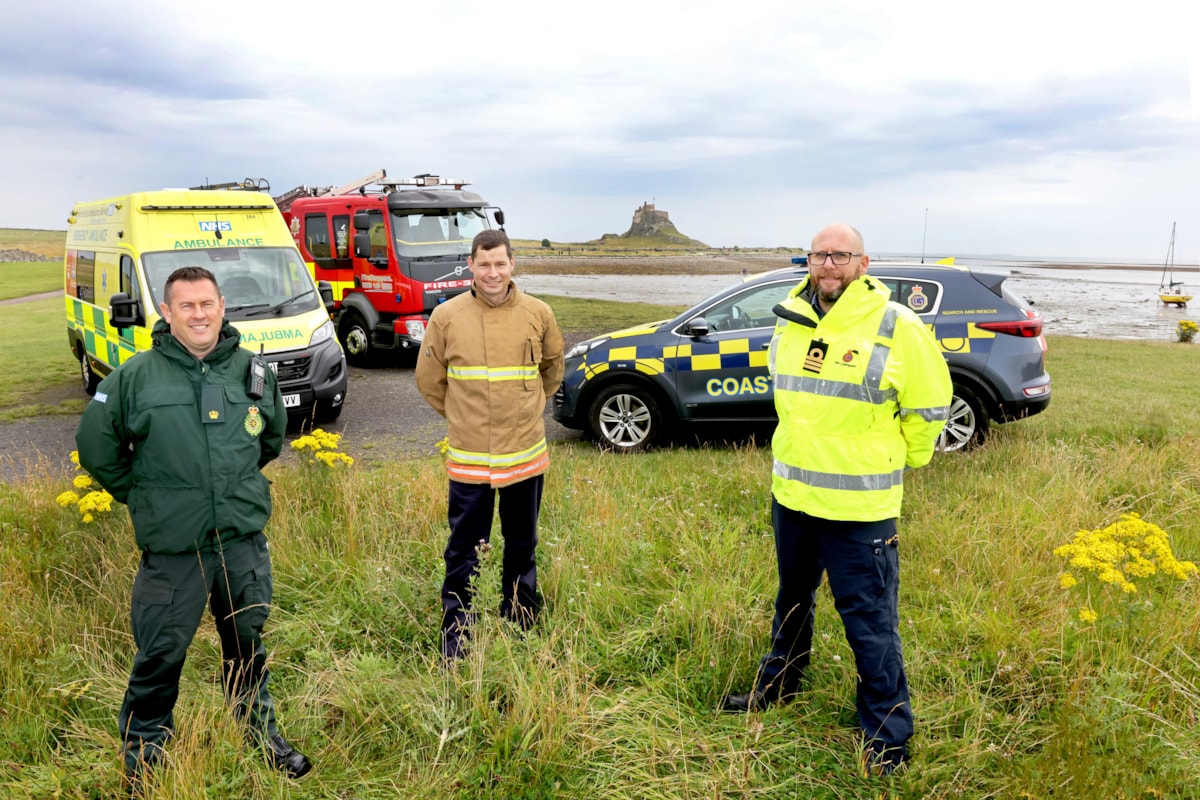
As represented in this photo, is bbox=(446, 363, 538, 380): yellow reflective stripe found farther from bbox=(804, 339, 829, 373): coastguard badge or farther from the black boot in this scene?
the black boot

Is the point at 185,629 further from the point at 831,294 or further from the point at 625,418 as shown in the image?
the point at 625,418

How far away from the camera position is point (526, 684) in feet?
9.18

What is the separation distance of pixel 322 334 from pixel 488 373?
5.20m

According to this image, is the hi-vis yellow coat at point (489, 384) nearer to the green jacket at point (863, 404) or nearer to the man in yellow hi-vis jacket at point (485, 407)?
the man in yellow hi-vis jacket at point (485, 407)

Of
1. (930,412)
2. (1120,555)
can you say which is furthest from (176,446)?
(1120,555)

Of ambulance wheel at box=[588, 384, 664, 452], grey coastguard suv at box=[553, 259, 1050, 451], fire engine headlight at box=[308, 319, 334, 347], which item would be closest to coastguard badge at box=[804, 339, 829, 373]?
grey coastguard suv at box=[553, 259, 1050, 451]

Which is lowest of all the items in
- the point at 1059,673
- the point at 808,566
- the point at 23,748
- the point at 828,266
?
the point at 23,748

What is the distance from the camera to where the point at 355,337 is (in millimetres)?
12180

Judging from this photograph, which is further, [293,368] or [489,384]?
[293,368]

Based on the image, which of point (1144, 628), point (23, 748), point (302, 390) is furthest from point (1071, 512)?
point (302, 390)

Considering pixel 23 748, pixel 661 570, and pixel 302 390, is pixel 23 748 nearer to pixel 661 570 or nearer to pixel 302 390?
pixel 661 570

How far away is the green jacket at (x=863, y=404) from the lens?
8.30 ft

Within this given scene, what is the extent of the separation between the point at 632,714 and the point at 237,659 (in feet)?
4.61

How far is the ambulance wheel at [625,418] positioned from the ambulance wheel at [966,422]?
93.6 inches
